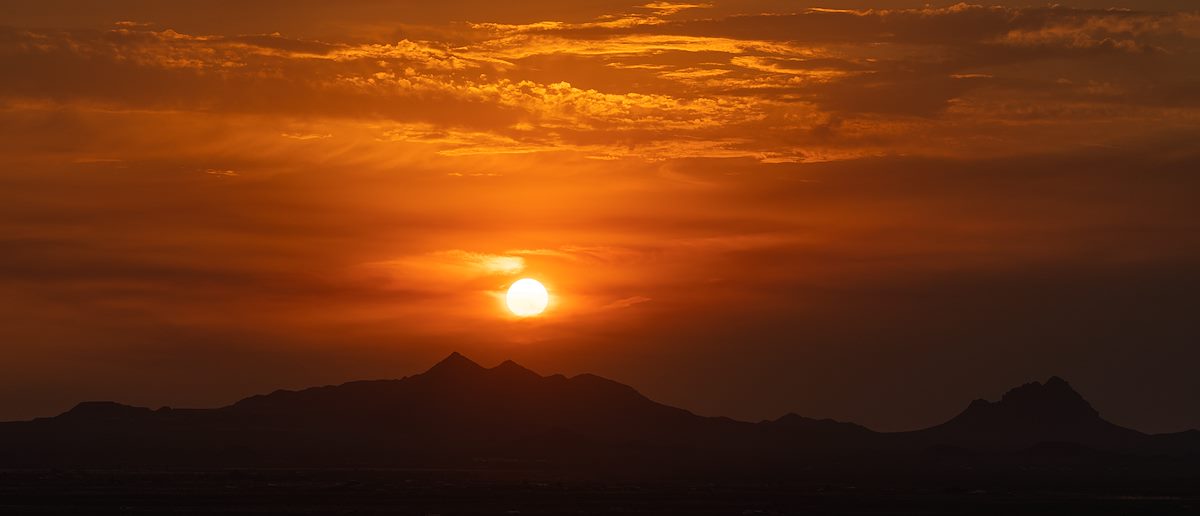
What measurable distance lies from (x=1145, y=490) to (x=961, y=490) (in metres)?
23.8

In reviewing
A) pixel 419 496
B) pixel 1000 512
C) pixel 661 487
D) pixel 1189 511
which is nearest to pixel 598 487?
pixel 661 487

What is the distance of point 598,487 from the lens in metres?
174

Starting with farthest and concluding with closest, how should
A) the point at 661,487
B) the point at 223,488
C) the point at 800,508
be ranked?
the point at 661,487 < the point at 223,488 < the point at 800,508

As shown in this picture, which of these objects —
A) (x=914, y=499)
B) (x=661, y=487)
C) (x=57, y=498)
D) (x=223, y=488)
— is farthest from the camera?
(x=661, y=487)

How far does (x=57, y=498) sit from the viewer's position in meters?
144

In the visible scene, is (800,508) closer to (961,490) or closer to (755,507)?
(755,507)

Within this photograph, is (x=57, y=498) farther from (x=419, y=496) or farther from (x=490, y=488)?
Result: (x=490, y=488)

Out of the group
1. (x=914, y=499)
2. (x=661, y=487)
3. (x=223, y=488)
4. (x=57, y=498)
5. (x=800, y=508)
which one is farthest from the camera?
(x=661, y=487)

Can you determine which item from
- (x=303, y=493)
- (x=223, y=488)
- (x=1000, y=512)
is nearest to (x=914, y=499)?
(x=1000, y=512)

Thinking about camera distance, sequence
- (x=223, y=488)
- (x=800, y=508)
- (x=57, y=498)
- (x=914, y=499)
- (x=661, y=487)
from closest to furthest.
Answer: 1. (x=800, y=508)
2. (x=57, y=498)
3. (x=914, y=499)
4. (x=223, y=488)
5. (x=661, y=487)

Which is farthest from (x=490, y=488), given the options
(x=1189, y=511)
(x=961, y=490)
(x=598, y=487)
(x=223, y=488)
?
(x=1189, y=511)

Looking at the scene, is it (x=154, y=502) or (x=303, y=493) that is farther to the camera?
(x=303, y=493)

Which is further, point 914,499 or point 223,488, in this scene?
point 223,488

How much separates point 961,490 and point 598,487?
→ 4398cm
